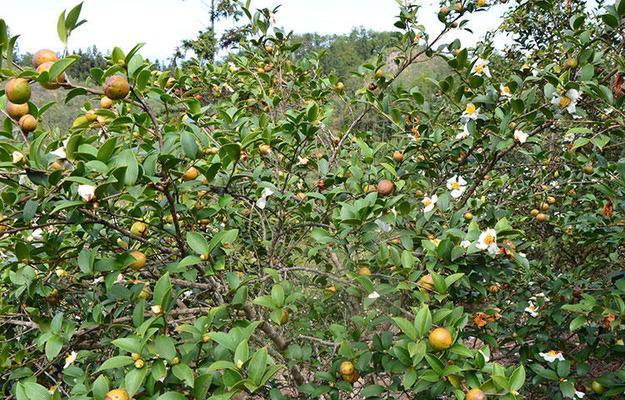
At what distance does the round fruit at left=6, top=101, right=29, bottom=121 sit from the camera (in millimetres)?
833

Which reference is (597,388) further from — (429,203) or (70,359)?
(70,359)

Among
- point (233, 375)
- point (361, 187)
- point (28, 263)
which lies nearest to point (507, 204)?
point (361, 187)

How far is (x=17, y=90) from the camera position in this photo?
0.77 metres

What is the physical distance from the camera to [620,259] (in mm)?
1650

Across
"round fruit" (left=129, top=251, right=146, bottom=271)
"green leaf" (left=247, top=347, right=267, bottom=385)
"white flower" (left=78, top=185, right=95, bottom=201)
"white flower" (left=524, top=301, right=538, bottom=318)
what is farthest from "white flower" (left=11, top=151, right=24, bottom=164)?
"white flower" (left=524, top=301, right=538, bottom=318)

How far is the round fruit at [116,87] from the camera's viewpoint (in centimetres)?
81

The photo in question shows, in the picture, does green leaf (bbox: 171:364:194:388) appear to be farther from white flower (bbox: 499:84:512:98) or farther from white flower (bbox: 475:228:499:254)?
white flower (bbox: 499:84:512:98)

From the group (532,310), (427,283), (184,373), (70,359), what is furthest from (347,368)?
(532,310)

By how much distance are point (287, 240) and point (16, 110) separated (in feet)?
3.60

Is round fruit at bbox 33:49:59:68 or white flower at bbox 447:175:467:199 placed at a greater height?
round fruit at bbox 33:49:59:68

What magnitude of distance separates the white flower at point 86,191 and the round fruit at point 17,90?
187 millimetres

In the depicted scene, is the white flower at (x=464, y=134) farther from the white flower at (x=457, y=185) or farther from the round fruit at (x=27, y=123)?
the round fruit at (x=27, y=123)

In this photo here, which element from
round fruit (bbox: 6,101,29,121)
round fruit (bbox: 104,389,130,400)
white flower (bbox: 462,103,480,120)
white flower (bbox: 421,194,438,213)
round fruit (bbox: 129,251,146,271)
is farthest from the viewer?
white flower (bbox: 462,103,480,120)

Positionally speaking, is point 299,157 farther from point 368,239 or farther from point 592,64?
point 592,64
